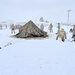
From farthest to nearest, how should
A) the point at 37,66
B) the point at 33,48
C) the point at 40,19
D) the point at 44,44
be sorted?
the point at 40,19, the point at 44,44, the point at 33,48, the point at 37,66

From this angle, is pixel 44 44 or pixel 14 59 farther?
pixel 44 44

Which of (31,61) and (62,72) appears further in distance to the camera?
(31,61)

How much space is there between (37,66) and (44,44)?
12.0 feet

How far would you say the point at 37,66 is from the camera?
8.47 meters

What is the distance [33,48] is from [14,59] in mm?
1864

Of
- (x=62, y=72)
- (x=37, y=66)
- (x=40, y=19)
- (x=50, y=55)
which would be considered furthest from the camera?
(x=40, y=19)

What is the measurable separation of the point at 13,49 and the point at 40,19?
7918cm

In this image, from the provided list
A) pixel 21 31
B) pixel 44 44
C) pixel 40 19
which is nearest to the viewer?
pixel 44 44

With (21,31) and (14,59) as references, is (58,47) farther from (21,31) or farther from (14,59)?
(21,31)

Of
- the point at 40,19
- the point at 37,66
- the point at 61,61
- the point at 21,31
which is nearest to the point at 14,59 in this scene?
the point at 37,66

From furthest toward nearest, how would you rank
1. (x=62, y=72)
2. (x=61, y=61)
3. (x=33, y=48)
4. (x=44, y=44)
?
(x=44, y=44)
(x=33, y=48)
(x=61, y=61)
(x=62, y=72)

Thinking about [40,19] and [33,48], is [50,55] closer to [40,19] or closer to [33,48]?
[33,48]

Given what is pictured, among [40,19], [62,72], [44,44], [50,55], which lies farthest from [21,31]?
[40,19]

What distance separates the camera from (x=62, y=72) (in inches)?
310
